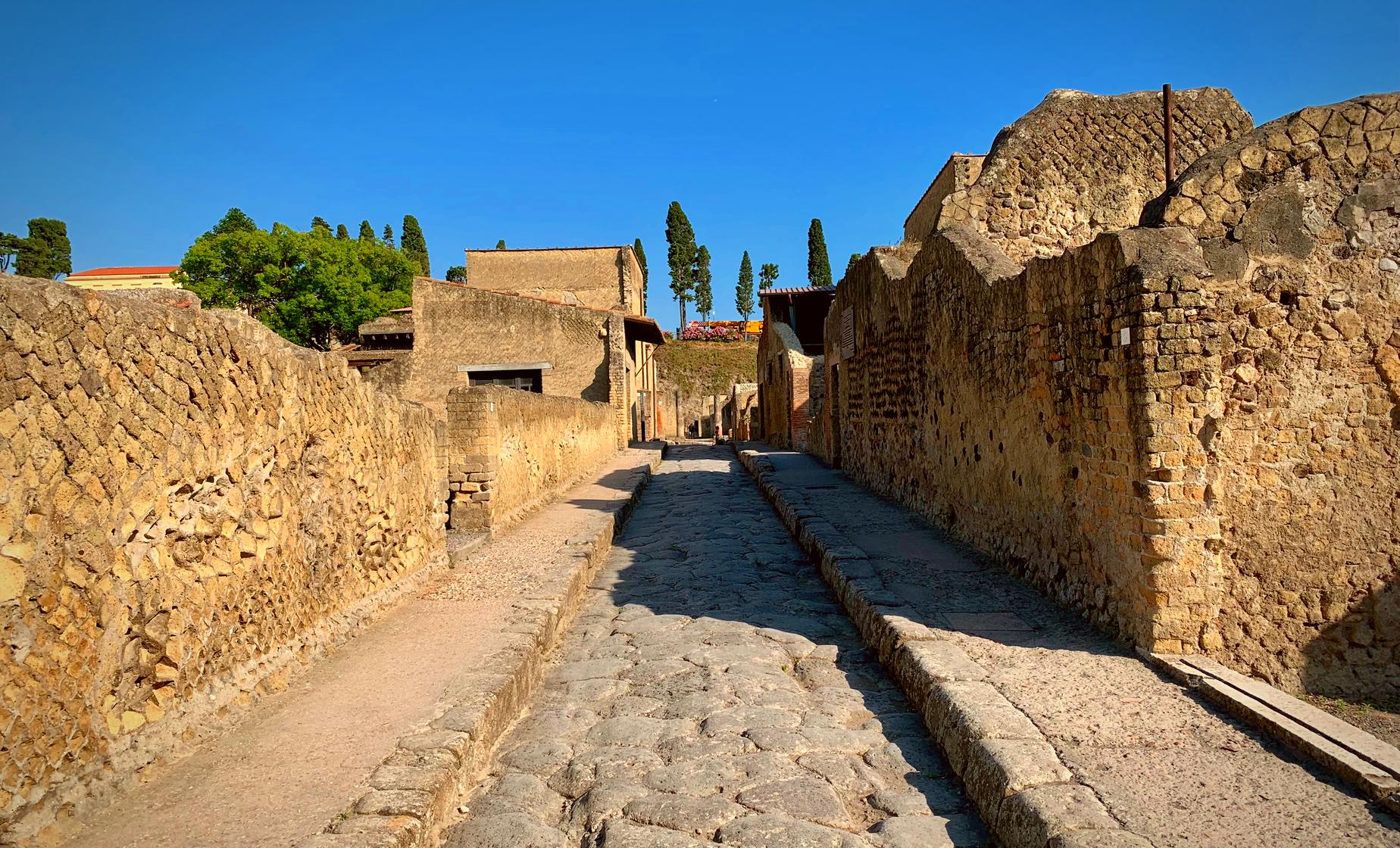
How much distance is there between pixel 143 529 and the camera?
291 cm

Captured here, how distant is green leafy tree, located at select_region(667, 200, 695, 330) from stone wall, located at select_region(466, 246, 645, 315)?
31.6 metres

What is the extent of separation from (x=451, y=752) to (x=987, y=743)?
71.7 inches

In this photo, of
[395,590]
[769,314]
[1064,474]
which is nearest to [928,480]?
[1064,474]

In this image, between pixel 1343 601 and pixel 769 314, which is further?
pixel 769 314

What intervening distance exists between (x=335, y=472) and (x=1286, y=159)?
4.97 metres

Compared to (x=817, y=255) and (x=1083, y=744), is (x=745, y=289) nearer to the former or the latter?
(x=817, y=255)

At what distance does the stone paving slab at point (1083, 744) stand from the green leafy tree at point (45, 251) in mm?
59468

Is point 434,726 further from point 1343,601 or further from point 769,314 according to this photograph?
point 769,314

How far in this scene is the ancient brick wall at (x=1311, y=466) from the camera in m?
3.88

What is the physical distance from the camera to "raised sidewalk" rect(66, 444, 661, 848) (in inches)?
96.0

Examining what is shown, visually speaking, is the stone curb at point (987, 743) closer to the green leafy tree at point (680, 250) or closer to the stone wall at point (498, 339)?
the stone wall at point (498, 339)

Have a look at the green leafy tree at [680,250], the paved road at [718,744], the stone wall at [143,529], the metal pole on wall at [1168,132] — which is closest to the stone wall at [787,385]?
the metal pole on wall at [1168,132]

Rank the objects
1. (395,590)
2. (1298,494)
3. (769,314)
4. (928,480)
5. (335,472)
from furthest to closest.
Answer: (769,314), (928,480), (395,590), (335,472), (1298,494)

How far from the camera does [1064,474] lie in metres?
4.79
